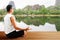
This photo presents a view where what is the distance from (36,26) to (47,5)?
0.60 meters

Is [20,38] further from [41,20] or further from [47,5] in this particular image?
[47,5]

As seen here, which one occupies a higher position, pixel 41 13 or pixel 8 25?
pixel 41 13

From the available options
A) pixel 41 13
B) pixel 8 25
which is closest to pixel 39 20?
pixel 41 13

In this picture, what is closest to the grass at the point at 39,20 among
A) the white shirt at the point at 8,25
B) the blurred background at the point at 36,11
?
the blurred background at the point at 36,11

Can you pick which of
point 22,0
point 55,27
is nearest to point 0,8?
point 22,0

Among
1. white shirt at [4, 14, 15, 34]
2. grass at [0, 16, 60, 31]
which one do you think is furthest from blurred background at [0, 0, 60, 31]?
white shirt at [4, 14, 15, 34]

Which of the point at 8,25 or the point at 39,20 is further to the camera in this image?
the point at 39,20

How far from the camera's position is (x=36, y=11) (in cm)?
371

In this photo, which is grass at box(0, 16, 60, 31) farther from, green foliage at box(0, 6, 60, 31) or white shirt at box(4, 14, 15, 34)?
white shirt at box(4, 14, 15, 34)

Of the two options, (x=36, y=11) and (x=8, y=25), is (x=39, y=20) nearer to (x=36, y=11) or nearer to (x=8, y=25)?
(x=36, y=11)

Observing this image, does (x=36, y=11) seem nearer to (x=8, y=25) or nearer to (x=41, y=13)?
(x=41, y=13)

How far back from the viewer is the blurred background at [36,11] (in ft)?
12.0

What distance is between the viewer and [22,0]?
3.63 meters

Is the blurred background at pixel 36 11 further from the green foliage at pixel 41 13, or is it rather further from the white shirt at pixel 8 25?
the white shirt at pixel 8 25
